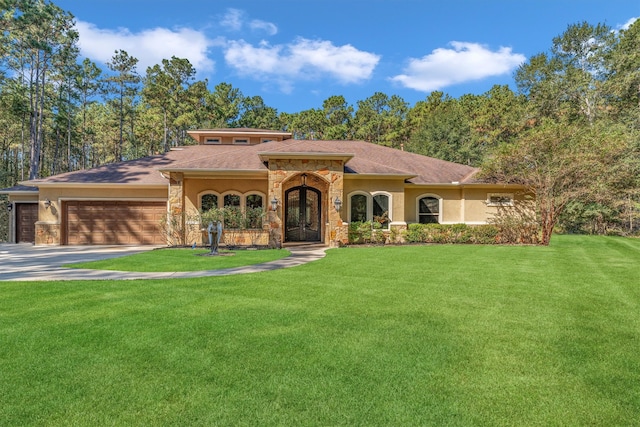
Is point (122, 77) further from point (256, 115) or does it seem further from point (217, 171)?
point (217, 171)

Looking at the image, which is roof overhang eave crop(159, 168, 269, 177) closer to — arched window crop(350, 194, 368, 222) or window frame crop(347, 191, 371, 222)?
window frame crop(347, 191, 371, 222)

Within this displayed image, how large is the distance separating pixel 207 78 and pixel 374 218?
30134mm

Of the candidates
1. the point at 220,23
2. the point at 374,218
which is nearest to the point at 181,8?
the point at 220,23

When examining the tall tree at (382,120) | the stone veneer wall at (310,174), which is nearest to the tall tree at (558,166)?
the stone veneer wall at (310,174)

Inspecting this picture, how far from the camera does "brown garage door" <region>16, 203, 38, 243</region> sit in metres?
17.6

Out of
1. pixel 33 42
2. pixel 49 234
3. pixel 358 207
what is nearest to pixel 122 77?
pixel 33 42

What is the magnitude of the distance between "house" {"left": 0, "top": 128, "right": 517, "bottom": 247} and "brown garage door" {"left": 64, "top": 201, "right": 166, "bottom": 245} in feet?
0.15

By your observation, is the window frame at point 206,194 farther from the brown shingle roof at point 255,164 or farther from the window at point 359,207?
the window at point 359,207

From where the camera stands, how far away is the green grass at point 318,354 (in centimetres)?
256

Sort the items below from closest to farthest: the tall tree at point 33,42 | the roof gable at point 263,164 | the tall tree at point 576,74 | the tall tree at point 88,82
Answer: the roof gable at point 263,164 < the tall tree at point 33,42 < the tall tree at point 576,74 < the tall tree at point 88,82

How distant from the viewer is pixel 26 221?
57.8ft

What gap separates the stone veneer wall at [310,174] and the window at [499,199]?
805 centimetres

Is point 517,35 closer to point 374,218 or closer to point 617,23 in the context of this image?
point 617,23

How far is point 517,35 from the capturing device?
74.1 ft
